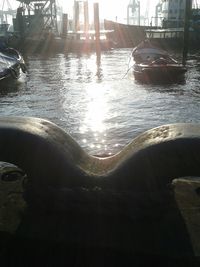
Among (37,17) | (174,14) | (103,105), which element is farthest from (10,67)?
(174,14)

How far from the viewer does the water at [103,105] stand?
11.6 metres

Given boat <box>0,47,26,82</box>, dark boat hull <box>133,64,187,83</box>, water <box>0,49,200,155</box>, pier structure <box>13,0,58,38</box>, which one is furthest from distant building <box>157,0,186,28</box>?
dark boat hull <box>133,64,187,83</box>

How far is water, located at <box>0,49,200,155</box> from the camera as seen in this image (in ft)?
38.1

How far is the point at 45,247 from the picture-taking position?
3389 mm

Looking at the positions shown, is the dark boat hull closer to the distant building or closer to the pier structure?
the pier structure

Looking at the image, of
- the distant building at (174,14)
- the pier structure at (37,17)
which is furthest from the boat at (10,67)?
the distant building at (174,14)

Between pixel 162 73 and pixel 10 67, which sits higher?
pixel 10 67

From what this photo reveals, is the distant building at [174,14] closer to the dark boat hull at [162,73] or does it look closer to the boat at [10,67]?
the boat at [10,67]

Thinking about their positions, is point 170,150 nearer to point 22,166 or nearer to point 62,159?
point 62,159

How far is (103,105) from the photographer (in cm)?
1603

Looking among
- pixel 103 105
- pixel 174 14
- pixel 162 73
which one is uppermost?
pixel 174 14

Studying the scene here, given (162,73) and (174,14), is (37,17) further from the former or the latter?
(162,73)

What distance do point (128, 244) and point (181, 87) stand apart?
17345 mm

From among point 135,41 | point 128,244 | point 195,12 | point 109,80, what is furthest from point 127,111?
point 195,12
